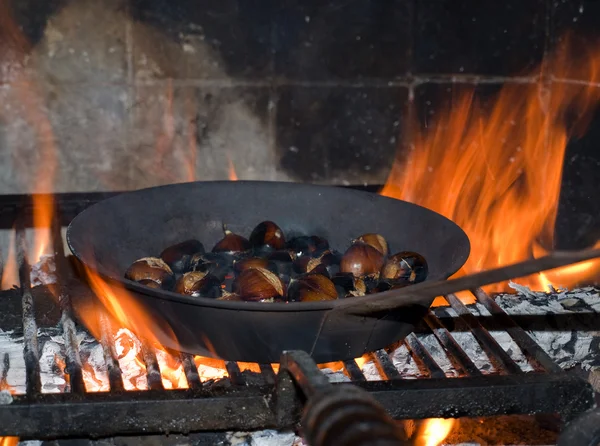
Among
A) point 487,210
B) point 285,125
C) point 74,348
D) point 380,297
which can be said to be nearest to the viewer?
point 380,297

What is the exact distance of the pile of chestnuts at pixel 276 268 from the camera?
Result: 2.03 metres

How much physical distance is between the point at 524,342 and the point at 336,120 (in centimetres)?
150

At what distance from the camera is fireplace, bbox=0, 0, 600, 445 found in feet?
9.54

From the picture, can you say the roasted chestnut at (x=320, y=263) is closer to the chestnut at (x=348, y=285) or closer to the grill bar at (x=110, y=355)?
the chestnut at (x=348, y=285)

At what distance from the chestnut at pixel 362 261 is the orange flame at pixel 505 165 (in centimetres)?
118

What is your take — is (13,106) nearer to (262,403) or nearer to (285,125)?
(285,125)

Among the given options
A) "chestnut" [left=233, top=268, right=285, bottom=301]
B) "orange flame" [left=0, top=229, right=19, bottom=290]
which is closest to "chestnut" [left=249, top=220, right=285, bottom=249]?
"chestnut" [left=233, top=268, right=285, bottom=301]

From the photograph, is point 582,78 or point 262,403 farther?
point 582,78

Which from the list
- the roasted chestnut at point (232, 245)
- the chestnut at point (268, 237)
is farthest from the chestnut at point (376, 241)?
the roasted chestnut at point (232, 245)

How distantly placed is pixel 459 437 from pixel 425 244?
59 centimetres

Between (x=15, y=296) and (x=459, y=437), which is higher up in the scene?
(x=15, y=296)

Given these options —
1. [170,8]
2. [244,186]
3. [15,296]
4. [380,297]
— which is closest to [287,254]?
[244,186]

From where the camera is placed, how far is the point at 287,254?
229 cm

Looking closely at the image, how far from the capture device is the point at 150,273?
7.03 ft
